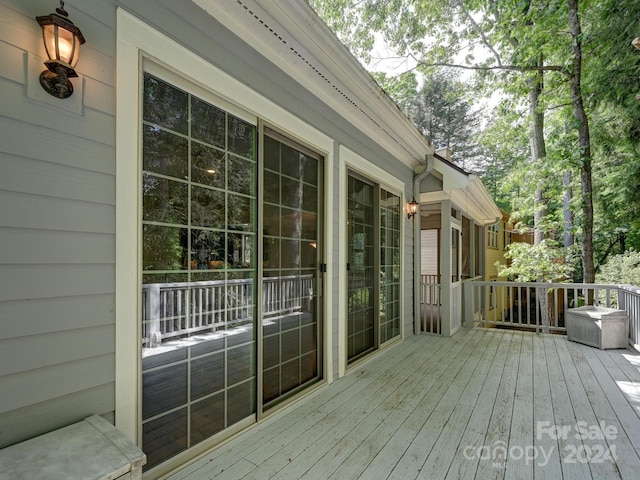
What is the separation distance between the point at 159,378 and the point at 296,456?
40.3 inches

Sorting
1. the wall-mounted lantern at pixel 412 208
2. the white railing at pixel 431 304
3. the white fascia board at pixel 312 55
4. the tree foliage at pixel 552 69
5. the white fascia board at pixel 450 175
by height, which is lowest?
the white railing at pixel 431 304

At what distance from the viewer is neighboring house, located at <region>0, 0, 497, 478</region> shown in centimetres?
130

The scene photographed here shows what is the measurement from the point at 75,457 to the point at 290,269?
1852mm

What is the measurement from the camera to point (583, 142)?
576 cm

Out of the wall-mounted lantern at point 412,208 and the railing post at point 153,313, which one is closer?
the railing post at point 153,313

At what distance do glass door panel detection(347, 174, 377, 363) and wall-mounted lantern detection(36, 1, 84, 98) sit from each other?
2767 mm

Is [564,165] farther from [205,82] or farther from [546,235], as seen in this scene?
[205,82]

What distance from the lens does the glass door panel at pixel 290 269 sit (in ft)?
8.45

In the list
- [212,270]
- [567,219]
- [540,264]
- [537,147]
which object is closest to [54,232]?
[212,270]

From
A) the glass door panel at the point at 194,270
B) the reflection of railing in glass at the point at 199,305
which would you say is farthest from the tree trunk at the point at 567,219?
the glass door panel at the point at 194,270

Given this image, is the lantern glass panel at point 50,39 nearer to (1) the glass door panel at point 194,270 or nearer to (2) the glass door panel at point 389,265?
(1) the glass door panel at point 194,270

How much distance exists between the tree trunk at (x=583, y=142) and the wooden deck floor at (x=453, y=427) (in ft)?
8.49

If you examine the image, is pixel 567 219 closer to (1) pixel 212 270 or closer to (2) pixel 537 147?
(2) pixel 537 147

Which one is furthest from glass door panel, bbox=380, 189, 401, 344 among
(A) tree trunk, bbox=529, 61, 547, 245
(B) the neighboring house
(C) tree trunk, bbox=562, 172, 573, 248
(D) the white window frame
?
(C) tree trunk, bbox=562, 172, 573, 248
